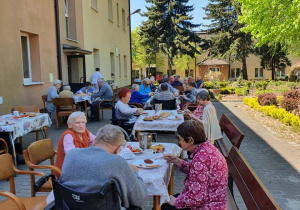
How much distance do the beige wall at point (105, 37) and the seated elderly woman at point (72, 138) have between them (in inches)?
483

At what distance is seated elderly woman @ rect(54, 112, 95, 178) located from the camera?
3.19 metres

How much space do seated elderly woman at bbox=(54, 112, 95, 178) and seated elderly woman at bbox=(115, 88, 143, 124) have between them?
2.40 meters

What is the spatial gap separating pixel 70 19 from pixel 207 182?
13.4m

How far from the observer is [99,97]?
10.5m

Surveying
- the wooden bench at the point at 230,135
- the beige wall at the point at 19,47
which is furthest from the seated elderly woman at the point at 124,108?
the beige wall at the point at 19,47

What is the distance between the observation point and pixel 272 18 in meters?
13.1

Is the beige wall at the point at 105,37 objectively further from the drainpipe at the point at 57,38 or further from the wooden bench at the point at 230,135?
the wooden bench at the point at 230,135

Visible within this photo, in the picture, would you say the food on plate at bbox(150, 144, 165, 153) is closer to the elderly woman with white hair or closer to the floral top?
the floral top

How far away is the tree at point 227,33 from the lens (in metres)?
33.0

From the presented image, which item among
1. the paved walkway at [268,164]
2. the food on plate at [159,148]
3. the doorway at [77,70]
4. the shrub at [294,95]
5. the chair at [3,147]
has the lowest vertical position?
the paved walkway at [268,164]

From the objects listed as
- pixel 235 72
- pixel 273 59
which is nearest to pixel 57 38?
pixel 273 59

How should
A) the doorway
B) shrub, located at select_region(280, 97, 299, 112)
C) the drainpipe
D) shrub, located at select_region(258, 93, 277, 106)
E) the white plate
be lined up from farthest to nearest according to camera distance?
the doorway → shrub, located at select_region(258, 93, 277, 106) → the drainpipe → shrub, located at select_region(280, 97, 299, 112) → the white plate

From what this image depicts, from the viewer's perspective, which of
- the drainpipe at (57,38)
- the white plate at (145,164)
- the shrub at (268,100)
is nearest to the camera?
the white plate at (145,164)

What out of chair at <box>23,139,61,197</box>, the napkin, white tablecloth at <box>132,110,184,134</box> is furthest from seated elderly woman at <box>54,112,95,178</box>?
white tablecloth at <box>132,110,184,134</box>
